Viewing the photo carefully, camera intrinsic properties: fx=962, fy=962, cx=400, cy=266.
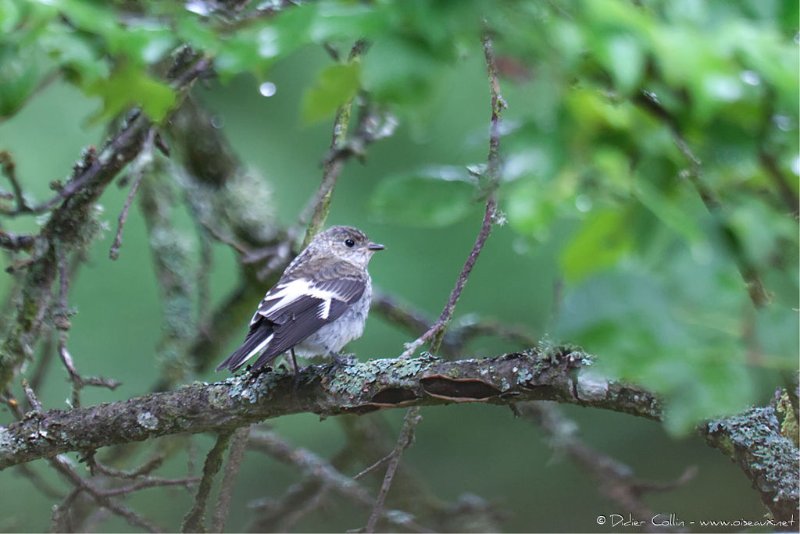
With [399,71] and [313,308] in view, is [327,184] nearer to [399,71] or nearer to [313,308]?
[313,308]

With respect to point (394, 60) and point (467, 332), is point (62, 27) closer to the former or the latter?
point (394, 60)

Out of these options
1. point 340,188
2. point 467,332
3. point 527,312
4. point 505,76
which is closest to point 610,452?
point 527,312

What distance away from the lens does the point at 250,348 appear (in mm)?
3252

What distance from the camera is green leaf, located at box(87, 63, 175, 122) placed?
1409 mm

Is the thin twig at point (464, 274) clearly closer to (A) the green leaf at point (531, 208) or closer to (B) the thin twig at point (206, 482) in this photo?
(B) the thin twig at point (206, 482)

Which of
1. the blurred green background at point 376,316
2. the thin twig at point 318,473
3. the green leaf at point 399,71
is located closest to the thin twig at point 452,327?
the blurred green background at point 376,316

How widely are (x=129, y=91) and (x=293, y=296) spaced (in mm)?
2311

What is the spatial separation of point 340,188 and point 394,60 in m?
3.69

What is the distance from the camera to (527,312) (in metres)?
4.57

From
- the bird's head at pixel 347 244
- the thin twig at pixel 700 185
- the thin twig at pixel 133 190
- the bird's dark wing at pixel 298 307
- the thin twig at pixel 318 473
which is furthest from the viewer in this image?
the bird's head at pixel 347 244

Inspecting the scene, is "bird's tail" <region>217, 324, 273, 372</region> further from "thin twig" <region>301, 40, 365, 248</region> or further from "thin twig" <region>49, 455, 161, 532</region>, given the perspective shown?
"thin twig" <region>49, 455, 161, 532</region>

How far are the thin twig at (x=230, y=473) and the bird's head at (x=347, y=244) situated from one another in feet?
4.83

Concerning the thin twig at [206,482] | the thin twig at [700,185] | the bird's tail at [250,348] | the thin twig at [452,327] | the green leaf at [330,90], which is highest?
the green leaf at [330,90]

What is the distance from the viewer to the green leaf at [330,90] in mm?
1354
